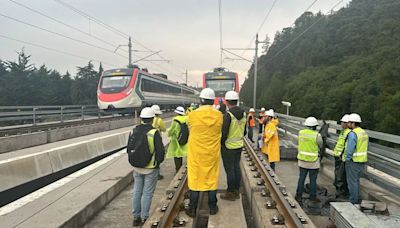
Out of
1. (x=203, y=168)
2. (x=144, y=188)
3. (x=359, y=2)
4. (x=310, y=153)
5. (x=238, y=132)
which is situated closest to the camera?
(x=203, y=168)

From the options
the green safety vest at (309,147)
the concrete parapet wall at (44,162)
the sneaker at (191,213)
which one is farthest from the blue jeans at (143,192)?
the concrete parapet wall at (44,162)

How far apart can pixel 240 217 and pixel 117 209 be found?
259cm

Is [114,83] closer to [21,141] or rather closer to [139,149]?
[21,141]

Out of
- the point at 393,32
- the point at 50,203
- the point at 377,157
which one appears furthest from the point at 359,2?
the point at 50,203

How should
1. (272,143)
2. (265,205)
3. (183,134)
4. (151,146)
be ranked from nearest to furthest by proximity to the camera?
(151,146) < (265,205) < (183,134) < (272,143)

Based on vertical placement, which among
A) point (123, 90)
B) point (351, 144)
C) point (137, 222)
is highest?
point (123, 90)

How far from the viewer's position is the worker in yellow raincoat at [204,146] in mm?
5152

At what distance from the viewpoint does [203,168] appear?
17.1 feet

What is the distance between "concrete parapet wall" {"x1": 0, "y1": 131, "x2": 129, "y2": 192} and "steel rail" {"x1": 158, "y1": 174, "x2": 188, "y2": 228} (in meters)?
3.81

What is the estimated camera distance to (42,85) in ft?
181

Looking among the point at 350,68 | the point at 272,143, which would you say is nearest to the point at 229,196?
the point at 272,143

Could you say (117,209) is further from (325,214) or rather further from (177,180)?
(325,214)

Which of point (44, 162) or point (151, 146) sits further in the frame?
point (44, 162)

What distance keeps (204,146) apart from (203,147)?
2 centimetres
